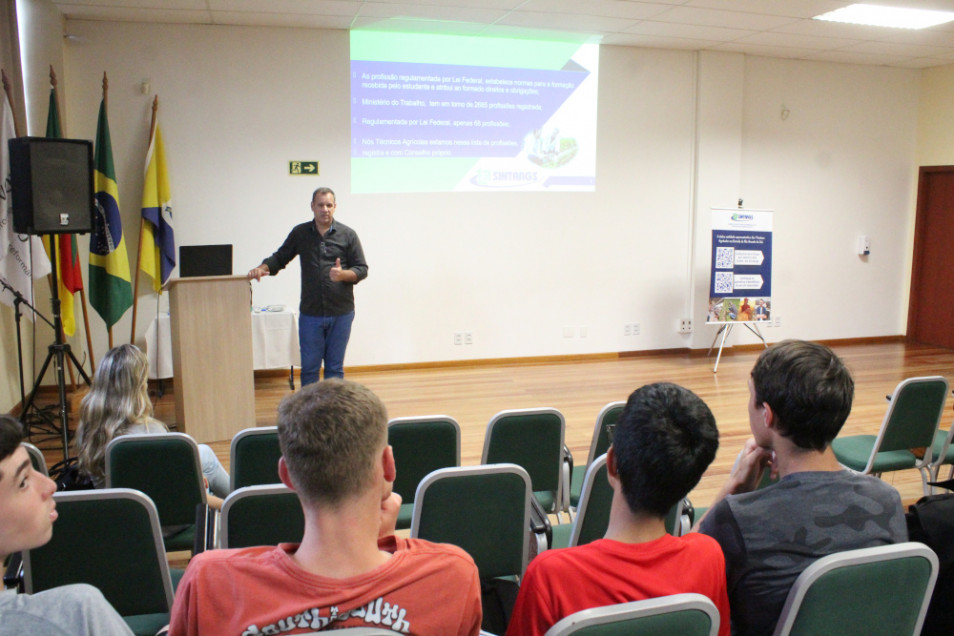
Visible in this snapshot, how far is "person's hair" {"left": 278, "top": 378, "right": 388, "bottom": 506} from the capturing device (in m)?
1.23

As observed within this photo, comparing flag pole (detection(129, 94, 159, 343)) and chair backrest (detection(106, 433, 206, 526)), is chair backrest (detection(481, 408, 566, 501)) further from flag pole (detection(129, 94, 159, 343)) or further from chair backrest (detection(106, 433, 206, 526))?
flag pole (detection(129, 94, 159, 343))

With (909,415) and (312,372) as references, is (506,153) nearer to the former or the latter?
(312,372)

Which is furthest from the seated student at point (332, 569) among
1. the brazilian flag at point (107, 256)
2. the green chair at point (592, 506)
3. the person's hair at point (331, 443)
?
the brazilian flag at point (107, 256)

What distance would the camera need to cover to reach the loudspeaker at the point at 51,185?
4.18 meters

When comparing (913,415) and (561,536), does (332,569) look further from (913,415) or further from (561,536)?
(913,415)

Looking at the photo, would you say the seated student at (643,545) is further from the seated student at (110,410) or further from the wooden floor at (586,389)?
the wooden floor at (586,389)

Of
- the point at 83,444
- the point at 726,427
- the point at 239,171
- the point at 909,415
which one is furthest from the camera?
the point at 239,171

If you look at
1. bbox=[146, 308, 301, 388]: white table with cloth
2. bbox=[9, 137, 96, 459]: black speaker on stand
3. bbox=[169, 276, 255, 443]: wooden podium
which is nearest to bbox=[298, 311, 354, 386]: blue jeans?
bbox=[169, 276, 255, 443]: wooden podium

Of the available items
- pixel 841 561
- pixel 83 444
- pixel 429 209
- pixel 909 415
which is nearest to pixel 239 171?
pixel 429 209

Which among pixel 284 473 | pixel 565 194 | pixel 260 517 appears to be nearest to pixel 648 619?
pixel 284 473

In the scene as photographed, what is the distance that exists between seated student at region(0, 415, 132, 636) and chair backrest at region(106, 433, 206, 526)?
1252 millimetres

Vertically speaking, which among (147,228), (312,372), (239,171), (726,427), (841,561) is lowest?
(726,427)

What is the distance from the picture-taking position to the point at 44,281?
6113 millimetres

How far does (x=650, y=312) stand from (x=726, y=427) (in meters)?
2.84
